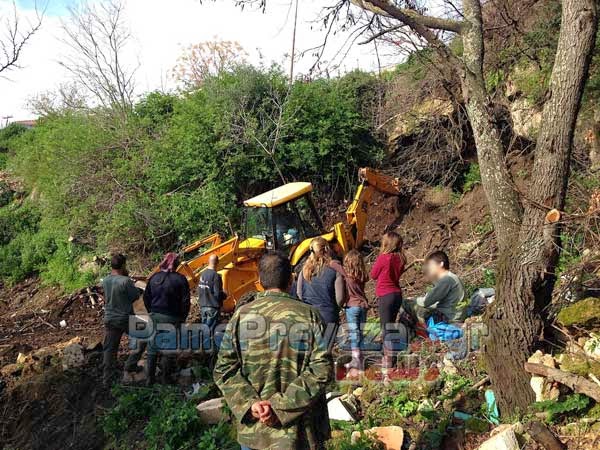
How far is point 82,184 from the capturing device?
1753 cm

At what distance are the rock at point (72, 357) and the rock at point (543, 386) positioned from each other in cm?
616

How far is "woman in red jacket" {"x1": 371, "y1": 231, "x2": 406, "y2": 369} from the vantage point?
A: 6.42 metres

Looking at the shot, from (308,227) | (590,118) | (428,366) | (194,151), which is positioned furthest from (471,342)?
(194,151)

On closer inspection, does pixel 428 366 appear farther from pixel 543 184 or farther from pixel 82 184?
pixel 82 184

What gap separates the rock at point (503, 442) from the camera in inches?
167

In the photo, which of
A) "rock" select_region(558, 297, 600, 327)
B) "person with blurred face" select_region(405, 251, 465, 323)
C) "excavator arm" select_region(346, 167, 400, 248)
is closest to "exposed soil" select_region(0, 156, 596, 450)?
"excavator arm" select_region(346, 167, 400, 248)

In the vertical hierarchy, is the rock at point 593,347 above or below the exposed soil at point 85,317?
above

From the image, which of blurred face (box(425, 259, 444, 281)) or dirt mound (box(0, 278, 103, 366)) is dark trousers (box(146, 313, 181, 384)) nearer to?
dirt mound (box(0, 278, 103, 366))

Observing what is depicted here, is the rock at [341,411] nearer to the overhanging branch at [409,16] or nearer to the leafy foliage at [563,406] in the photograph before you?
the leafy foliage at [563,406]

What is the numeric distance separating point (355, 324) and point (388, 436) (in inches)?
72.5

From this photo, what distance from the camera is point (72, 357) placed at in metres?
8.11

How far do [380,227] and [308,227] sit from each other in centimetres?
471

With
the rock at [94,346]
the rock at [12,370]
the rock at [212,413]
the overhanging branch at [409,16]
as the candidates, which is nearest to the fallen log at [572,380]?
the rock at [212,413]

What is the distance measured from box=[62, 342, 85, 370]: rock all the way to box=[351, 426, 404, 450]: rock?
15.8 feet
